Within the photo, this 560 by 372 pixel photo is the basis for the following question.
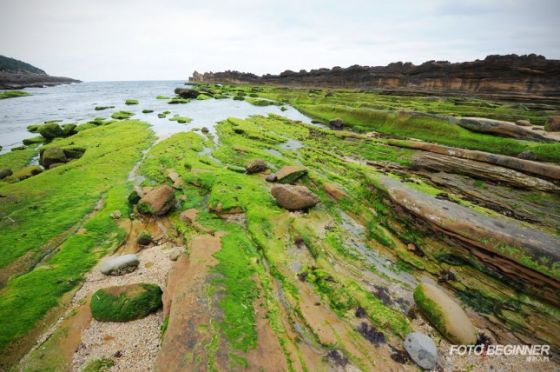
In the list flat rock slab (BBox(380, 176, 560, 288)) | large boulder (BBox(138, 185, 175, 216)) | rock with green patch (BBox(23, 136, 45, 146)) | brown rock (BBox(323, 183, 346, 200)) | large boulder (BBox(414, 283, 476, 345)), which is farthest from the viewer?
rock with green patch (BBox(23, 136, 45, 146))

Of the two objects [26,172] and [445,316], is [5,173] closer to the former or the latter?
[26,172]

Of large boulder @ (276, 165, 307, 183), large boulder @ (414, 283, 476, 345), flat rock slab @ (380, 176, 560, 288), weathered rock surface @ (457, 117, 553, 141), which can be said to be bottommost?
large boulder @ (414, 283, 476, 345)

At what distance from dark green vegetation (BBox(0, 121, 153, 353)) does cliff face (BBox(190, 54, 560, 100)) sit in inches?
2368

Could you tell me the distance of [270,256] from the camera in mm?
8953

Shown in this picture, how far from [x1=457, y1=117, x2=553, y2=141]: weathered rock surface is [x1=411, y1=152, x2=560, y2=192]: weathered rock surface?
6.87 m

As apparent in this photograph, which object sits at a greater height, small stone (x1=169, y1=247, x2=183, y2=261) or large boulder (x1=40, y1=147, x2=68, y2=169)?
large boulder (x1=40, y1=147, x2=68, y2=169)

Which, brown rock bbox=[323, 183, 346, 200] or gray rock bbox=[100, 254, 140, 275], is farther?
brown rock bbox=[323, 183, 346, 200]

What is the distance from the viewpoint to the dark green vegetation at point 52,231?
23.4 ft

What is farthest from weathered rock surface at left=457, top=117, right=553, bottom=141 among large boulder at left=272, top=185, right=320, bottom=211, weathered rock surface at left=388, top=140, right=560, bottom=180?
large boulder at left=272, top=185, right=320, bottom=211

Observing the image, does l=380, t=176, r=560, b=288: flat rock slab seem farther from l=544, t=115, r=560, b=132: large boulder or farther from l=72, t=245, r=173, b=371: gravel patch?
l=544, t=115, r=560, b=132: large boulder

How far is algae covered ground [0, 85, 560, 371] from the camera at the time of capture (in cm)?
592

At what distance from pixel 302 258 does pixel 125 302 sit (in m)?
5.37

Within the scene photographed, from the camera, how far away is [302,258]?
354 inches

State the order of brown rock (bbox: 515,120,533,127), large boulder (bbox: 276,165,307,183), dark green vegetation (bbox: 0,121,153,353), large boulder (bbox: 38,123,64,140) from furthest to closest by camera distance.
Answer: large boulder (bbox: 38,123,64,140), brown rock (bbox: 515,120,533,127), large boulder (bbox: 276,165,307,183), dark green vegetation (bbox: 0,121,153,353)
